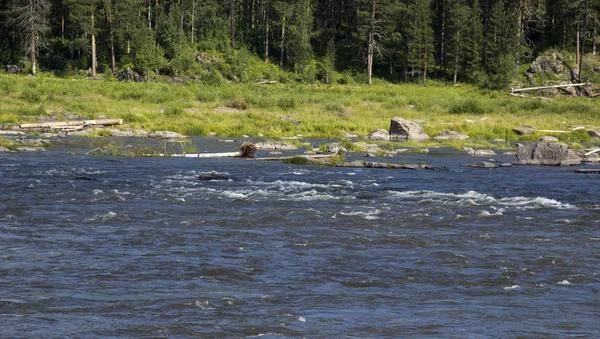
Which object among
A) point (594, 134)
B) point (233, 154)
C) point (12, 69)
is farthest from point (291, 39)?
point (233, 154)

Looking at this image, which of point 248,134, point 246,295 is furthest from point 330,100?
point 246,295

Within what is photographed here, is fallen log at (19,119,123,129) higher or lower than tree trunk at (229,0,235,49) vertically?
lower

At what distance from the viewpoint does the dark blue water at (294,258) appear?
9070 mm

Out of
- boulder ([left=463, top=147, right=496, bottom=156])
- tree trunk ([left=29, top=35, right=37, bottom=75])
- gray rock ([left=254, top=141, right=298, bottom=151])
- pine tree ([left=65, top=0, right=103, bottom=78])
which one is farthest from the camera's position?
tree trunk ([left=29, top=35, right=37, bottom=75])

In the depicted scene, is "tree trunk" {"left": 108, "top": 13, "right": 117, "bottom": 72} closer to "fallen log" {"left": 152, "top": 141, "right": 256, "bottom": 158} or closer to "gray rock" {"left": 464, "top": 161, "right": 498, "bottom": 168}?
"fallen log" {"left": 152, "top": 141, "right": 256, "bottom": 158}

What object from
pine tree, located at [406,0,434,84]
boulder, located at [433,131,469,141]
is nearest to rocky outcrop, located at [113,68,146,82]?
pine tree, located at [406,0,434,84]

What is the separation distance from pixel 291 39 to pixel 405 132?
46.5 m

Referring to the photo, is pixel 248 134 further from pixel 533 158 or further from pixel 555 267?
pixel 555 267

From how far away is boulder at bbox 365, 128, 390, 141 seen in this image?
40688 millimetres

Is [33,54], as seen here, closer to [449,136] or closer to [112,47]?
[112,47]

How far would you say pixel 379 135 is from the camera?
135 ft

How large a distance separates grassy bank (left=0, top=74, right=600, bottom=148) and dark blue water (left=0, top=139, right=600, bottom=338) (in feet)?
67.4

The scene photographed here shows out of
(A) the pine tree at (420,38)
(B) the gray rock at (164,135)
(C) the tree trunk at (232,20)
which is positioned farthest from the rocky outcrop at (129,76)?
(B) the gray rock at (164,135)

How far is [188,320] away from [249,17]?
90941 millimetres
